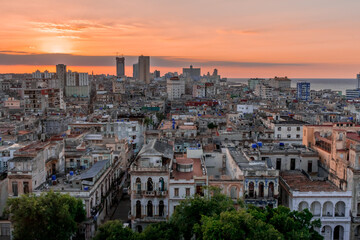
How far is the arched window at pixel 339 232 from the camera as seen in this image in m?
40.4

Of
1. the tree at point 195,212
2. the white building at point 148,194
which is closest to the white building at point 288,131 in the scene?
the white building at point 148,194

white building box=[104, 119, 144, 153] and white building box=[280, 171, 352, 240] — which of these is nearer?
white building box=[280, 171, 352, 240]

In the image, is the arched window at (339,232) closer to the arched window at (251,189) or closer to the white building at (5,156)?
the arched window at (251,189)

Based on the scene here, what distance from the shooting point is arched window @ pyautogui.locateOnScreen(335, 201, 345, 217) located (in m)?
40.1

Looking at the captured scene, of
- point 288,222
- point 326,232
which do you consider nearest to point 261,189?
point 288,222

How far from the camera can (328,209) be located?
40.3m

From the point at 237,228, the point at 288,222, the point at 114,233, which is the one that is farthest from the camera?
the point at 288,222

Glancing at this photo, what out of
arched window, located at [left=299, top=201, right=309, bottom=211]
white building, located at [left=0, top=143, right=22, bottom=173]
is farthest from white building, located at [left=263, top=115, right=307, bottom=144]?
white building, located at [left=0, top=143, right=22, bottom=173]

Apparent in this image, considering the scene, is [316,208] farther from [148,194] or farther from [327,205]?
[148,194]

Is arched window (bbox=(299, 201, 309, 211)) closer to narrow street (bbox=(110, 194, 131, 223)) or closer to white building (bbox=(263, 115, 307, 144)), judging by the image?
narrow street (bbox=(110, 194, 131, 223))

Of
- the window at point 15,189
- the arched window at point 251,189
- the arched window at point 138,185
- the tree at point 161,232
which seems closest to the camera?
the tree at point 161,232

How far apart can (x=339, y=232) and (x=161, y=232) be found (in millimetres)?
22301

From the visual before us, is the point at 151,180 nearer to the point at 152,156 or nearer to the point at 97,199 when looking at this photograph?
the point at 152,156

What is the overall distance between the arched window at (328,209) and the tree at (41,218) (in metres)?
27.4
